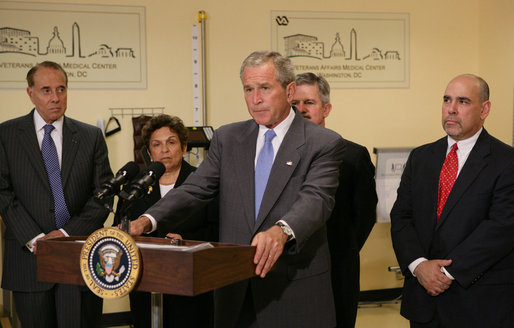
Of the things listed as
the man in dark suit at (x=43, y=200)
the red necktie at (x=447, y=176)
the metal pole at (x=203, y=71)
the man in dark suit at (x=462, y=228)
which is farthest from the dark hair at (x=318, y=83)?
the metal pole at (x=203, y=71)

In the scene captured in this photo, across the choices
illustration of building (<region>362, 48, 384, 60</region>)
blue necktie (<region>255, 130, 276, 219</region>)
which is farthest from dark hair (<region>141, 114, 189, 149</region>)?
illustration of building (<region>362, 48, 384, 60</region>)

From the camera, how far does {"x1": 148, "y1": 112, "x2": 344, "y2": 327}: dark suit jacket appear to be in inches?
84.2

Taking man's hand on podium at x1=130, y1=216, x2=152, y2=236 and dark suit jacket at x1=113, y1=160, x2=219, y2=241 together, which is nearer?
man's hand on podium at x1=130, y1=216, x2=152, y2=236

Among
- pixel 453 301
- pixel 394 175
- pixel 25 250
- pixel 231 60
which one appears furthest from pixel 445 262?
pixel 231 60

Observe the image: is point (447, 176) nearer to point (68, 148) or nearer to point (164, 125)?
point (164, 125)

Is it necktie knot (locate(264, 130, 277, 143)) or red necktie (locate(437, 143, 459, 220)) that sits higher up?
necktie knot (locate(264, 130, 277, 143))

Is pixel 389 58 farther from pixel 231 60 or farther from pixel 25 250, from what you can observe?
pixel 25 250

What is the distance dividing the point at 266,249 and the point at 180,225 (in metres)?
1.57

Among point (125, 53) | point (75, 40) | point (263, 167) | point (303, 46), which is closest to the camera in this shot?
point (263, 167)

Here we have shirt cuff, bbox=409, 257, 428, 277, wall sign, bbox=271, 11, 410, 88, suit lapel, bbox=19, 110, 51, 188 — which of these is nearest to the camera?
shirt cuff, bbox=409, 257, 428, 277

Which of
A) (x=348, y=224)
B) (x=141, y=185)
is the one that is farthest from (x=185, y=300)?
(x=141, y=185)

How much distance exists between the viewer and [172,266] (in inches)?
61.9

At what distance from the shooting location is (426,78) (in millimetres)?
5688

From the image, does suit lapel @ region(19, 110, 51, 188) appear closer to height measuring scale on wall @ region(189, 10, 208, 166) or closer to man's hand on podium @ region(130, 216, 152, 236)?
man's hand on podium @ region(130, 216, 152, 236)
